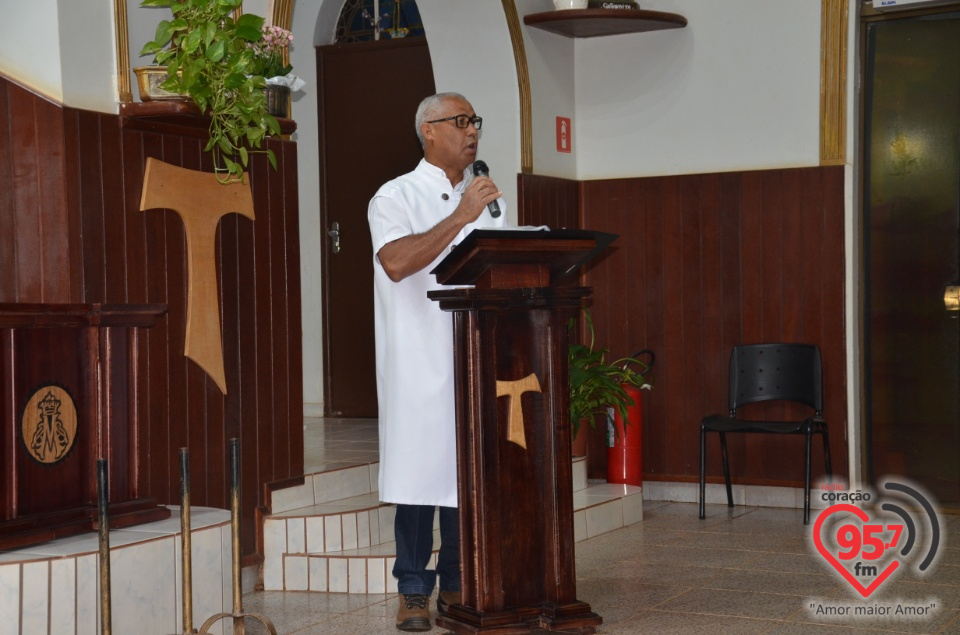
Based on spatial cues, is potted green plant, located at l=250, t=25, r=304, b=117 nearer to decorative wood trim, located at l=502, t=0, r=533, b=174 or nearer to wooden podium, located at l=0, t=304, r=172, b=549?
wooden podium, located at l=0, t=304, r=172, b=549

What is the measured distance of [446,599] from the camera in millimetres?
3541

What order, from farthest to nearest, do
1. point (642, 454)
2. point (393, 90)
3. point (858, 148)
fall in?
point (393, 90)
point (642, 454)
point (858, 148)

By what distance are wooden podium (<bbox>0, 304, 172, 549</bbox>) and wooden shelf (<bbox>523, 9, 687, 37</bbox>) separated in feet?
9.67

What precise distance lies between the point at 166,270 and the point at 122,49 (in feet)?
2.38

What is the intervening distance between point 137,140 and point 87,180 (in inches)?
10.5

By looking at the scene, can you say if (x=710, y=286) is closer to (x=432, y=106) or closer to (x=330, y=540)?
(x=330, y=540)

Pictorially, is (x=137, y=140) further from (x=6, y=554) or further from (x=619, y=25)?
(x=619, y=25)

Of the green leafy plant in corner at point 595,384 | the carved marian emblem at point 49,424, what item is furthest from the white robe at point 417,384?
the green leafy plant in corner at point 595,384

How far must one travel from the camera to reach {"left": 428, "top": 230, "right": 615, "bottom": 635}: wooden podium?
10.4 ft

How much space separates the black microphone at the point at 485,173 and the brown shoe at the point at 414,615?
120cm

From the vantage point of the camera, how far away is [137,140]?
3727 millimetres

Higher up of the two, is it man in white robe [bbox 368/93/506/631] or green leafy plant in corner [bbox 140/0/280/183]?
green leafy plant in corner [bbox 140/0/280/183]

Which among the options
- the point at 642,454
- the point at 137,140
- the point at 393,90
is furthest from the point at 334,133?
the point at 137,140

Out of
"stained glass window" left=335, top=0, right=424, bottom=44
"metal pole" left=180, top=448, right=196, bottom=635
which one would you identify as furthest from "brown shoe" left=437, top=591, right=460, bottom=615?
"stained glass window" left=335, top=0, right=424, bottom=44
